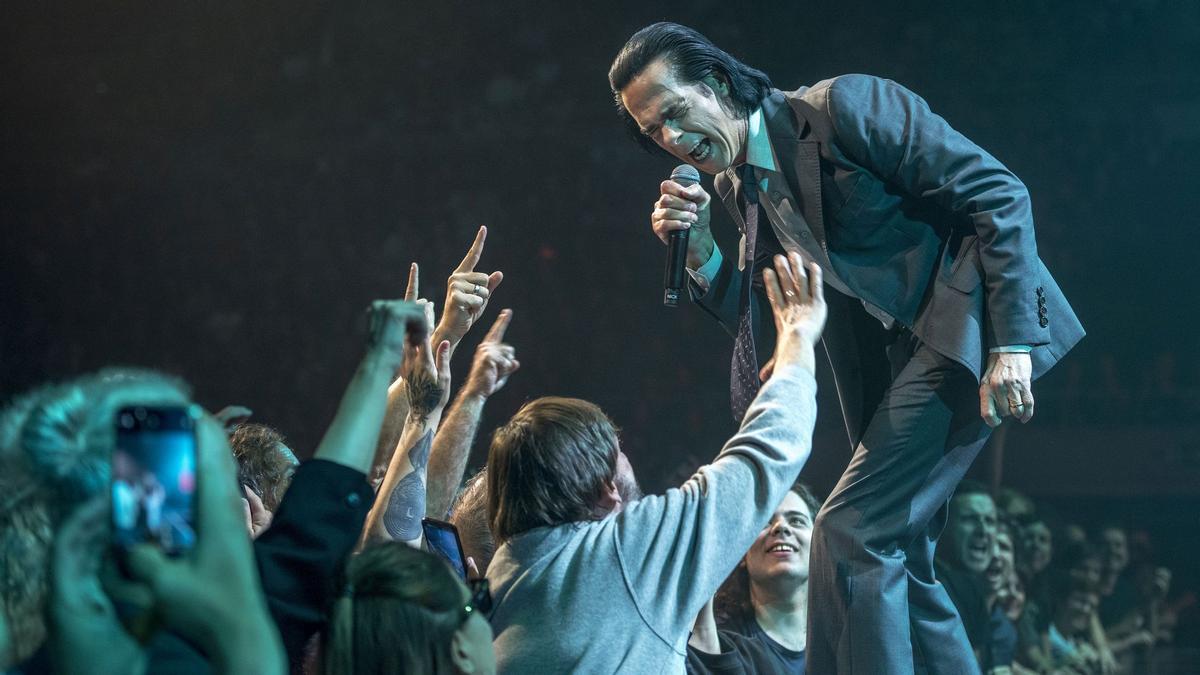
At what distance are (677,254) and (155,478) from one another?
4.11ft

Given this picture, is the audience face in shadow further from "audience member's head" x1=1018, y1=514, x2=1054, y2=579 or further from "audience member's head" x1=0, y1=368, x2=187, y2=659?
"audience member's head" x1=0, y1=368, x2=187, y2=659


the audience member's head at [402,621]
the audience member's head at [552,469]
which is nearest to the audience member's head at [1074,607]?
the audience member's head at [552,469]

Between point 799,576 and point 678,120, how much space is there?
103 centimetres

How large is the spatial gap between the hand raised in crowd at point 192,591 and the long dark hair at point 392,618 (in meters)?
0.28

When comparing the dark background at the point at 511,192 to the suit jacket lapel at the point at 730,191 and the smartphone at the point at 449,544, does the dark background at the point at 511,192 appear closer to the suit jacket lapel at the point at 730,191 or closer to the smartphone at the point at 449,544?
the suit jacket lapel at the point at 730,191

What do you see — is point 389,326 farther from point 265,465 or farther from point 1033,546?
point 1033,546

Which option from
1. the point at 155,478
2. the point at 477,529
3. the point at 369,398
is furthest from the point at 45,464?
the point at 477,529

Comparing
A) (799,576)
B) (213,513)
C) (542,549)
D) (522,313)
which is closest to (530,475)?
(542,549)

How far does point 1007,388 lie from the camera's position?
1.77 metres

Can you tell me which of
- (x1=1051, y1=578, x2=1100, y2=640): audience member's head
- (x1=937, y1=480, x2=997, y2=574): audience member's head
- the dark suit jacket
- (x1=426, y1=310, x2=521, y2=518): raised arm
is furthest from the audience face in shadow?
(x1=426, y1=310, x2=521, y2=518): raised arm

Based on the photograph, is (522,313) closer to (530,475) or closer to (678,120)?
(678,120)

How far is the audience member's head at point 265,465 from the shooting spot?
6.61ft

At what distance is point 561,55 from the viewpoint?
179 inches

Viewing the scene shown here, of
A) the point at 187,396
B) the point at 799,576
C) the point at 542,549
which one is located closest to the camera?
the point at 187,396
